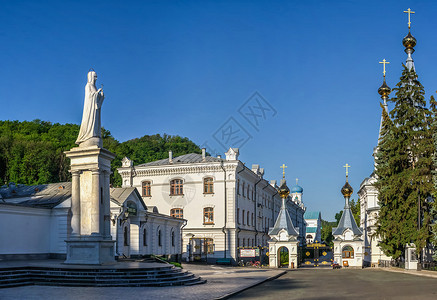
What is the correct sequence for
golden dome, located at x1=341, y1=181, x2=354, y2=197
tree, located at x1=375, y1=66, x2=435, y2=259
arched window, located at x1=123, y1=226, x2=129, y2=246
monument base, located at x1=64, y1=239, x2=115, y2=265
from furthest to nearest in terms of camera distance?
golden dome, located at x1=341, y1=181, x2=354, y2=197 < tree, located at x1=375, y1=66, x2=435, y2=259 < arched window, located at x1=123, y1=226, x2=129, y2=246 < monument base, located at x1=64, y1=239, x2=115, y2=265

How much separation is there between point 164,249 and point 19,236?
13.3 meters

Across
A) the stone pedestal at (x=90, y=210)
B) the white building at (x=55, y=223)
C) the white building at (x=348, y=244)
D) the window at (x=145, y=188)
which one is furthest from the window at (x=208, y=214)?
the stone pedestal at (x=90, y=210)

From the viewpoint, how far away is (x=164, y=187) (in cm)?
4741

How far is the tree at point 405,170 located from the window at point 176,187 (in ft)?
60.7

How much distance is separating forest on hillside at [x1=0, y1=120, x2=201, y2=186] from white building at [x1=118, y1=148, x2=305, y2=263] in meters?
10.5

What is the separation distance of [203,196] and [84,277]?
28.7 meters

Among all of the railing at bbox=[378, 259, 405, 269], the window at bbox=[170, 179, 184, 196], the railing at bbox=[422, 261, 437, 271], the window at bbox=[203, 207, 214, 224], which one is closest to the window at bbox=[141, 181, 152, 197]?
the window at bbox=[170, 179, 184, 196]

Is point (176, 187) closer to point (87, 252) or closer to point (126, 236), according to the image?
point (126, 236)

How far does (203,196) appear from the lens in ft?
151

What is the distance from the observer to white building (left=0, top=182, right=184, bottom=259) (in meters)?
24.5

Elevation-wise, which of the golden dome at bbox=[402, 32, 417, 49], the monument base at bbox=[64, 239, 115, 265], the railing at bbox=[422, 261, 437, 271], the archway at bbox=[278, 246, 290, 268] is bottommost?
the archway at bbox=[278, 246, 290, 268]

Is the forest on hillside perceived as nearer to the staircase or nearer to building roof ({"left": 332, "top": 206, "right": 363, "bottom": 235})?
building roof ({"left": 332, "top": 206, "right": 363, "bottom": 235})

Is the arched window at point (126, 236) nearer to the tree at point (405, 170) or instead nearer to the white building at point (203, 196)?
the white building at point (203, 196)

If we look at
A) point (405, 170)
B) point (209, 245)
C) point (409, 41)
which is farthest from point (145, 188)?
point (409, 41)
